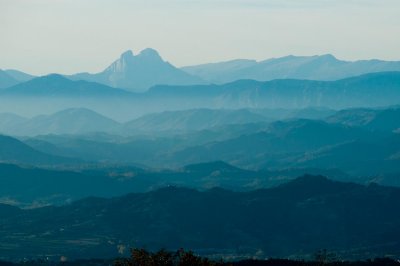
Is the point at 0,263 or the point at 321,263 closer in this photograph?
the point at 321,263

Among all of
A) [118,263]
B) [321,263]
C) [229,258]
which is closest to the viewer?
[118,263]

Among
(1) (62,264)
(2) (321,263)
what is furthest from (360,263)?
(1) (62,264)

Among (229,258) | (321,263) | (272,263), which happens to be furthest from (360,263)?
(229,258)

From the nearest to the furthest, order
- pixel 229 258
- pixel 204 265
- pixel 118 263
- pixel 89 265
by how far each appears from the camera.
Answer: pixel 204 265
pixel 118 263
pixel 89 265
pixel 229 258

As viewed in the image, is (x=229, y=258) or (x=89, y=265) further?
(x=229, y=258)

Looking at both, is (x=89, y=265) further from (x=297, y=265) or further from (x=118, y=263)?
(x=118, y=263)

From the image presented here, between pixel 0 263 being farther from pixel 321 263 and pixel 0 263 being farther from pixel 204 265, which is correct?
pixel 204 265

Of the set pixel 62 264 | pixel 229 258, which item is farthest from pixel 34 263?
pixel 229 258

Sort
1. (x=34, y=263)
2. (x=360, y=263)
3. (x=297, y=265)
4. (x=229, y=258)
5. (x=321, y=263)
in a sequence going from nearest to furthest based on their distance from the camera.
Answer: (x=321, y=263) < (x=297, y=265) < (x=360, y=263) < (x=34, y=263) < (x=229, y=258)

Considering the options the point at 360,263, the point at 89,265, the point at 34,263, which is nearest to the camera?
the point at 360,263
